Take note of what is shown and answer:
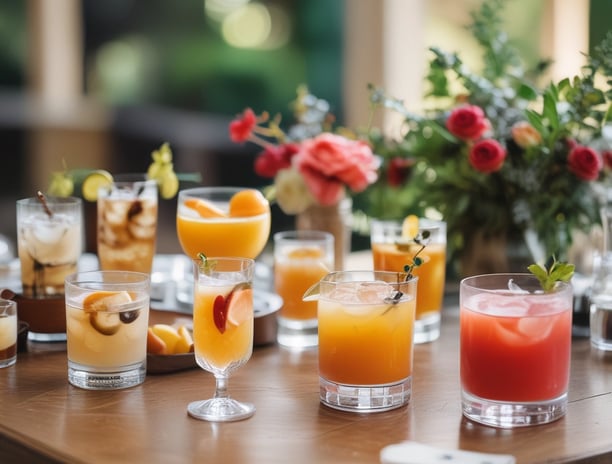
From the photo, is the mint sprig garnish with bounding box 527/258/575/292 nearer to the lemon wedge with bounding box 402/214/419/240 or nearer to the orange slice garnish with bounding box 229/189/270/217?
the lemon wedge with bounding box 402/214/419/240

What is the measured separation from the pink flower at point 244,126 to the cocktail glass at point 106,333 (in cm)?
78

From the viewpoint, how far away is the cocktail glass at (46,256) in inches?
79.7

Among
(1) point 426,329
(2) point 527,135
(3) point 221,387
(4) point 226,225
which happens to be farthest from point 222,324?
(2) point 527,135

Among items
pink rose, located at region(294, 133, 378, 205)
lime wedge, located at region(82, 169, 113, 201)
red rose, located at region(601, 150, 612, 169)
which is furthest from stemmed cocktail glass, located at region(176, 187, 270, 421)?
red rose, located at region(601, 150, 612, 169)

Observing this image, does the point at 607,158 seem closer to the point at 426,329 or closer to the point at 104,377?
the point at 426,329

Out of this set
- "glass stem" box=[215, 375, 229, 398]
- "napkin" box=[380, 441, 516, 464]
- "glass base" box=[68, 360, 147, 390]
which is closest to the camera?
"napkin" box=[380, 441, 516, 464]

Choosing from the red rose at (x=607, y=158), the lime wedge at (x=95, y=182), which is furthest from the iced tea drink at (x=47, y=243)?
the red rose at (x=607, y=158)

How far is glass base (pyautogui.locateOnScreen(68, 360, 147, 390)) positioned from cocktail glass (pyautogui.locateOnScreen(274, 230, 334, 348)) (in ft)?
1.38

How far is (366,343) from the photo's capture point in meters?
1.62

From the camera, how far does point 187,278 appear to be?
2455 millimetres

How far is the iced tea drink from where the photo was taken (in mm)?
2023

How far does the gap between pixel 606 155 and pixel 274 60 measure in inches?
201

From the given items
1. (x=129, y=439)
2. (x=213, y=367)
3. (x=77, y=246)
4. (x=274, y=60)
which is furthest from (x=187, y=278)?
(x=274, y=60)

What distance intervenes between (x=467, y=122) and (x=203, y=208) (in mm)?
643
